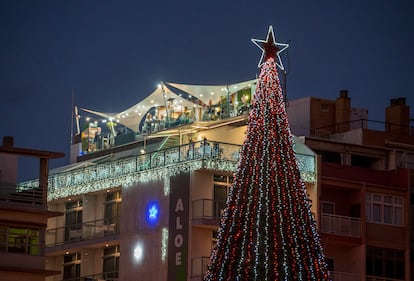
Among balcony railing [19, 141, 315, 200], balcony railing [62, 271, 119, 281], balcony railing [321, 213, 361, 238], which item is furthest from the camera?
balcony railing [62, 271, 119, 281]

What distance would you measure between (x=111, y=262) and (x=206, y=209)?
8.44 m

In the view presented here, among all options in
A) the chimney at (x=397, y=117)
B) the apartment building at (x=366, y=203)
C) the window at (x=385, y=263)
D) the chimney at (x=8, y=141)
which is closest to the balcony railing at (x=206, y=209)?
the apartment building at (x=366, y=203)

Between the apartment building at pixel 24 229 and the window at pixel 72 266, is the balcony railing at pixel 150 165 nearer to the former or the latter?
the apartment building at pixel 24 229

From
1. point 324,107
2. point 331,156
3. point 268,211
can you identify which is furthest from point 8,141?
point 324,107

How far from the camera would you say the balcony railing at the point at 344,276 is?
7100 cm

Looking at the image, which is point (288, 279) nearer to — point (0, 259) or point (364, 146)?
point (0, 259)

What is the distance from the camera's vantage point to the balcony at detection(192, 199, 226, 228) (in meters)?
68.3

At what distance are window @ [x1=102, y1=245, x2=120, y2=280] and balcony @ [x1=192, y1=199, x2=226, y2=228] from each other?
7277 mm

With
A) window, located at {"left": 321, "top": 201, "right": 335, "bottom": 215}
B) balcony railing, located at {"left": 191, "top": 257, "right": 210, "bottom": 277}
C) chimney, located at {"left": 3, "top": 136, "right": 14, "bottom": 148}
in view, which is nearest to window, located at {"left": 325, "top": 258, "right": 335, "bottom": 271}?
window, located at {"left": 321, "top": 201, "right": 335, "bottom": 215}

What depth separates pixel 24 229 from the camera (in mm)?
65875

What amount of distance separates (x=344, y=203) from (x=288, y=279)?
54.3ft

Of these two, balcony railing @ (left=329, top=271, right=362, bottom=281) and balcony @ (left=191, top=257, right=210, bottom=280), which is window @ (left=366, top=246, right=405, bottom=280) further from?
balcony @ (left=191, top=257, right=210, bottom=280)

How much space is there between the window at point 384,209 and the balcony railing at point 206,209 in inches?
350

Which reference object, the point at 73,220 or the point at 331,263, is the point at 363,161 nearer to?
the point at 331,263
